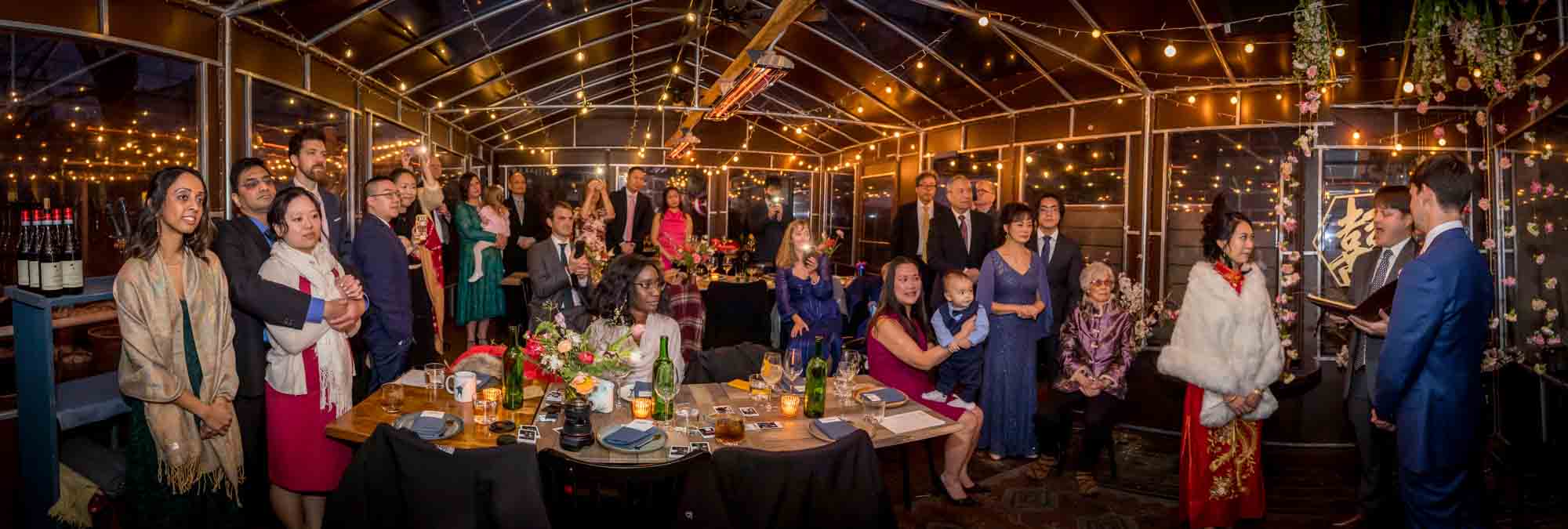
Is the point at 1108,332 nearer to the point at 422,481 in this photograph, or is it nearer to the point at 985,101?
the point at 422,481

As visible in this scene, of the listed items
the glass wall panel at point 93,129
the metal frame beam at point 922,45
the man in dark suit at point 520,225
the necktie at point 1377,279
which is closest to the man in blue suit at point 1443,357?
the necktie at point 1377,279

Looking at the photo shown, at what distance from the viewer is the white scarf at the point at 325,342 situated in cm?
321

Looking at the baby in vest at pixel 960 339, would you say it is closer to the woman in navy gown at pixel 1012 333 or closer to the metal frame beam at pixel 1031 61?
the woman in navy gown at pixel 1012 333

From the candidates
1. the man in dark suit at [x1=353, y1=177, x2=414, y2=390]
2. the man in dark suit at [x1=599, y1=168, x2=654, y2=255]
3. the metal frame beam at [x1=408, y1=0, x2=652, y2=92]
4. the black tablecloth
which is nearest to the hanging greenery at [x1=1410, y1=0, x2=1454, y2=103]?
the black tablecloth

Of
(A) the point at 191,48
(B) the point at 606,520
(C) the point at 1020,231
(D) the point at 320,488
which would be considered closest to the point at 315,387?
(D) the point at 320,488

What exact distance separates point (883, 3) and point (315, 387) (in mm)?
6043

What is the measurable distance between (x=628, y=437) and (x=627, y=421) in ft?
0.96

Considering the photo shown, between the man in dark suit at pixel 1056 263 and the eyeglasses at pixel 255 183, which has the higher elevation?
the eyeglasses at pixel 255 183

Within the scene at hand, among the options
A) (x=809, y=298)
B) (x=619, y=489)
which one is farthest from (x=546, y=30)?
(x=619, y=489)

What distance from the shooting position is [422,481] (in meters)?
2.31

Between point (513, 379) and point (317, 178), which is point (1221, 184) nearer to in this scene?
point (513, 379)

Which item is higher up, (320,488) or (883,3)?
(883,3)

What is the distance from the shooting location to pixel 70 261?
2996 millimetres

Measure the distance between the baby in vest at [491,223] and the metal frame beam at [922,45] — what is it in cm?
407
